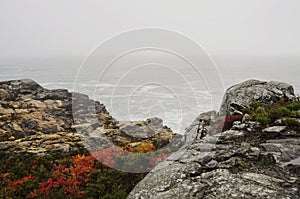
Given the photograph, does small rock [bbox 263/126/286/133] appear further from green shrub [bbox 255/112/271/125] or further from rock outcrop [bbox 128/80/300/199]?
green shrub [bbox 255/112/271/125]

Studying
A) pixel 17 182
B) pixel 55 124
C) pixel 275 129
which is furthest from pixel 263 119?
pixel 55 124

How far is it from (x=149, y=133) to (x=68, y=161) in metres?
8.30

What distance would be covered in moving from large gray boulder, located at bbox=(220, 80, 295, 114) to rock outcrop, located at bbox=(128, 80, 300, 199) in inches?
167

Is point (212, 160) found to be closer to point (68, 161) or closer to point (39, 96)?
point (68, 161)

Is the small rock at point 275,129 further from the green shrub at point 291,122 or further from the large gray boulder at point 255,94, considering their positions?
the large gray boulder at point 255,94

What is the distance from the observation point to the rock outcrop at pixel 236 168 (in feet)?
19.0

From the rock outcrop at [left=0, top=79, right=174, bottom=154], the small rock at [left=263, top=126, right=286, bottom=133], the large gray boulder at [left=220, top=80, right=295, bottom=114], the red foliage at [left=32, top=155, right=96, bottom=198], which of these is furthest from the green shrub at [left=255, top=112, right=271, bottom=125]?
the red foliage at [left=32, top=155, right=96, bottom=198]

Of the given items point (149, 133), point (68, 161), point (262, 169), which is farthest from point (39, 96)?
point (262, 169)

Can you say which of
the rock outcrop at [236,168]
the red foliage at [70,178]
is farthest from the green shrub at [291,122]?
the red foliage at [70,178]

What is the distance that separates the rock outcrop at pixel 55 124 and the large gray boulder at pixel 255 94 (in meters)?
4.16

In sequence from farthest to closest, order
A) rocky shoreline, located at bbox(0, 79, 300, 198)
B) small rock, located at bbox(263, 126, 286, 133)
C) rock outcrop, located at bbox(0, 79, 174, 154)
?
1. rock outcrop, located at bbox(0, 79, 174, 154)
2. small rock, located at bbox(263, 126, 286, 133)
3. rocky shoreline, located at bbox(0, 79, 300, 198)

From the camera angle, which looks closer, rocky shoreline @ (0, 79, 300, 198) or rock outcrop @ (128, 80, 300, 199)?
rock outcrop @ (128, 80, 300, 199)

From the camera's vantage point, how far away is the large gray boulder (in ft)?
45.6

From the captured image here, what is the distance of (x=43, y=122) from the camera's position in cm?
1967
